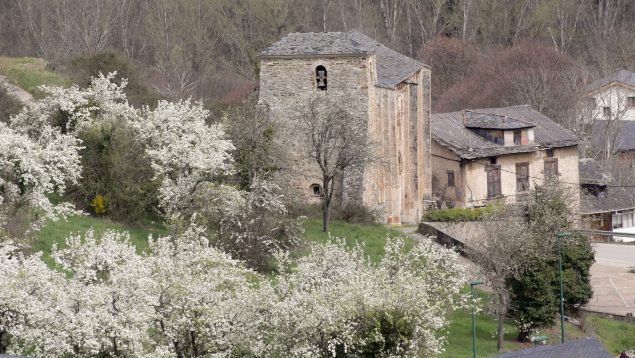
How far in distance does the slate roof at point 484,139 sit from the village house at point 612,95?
15.8 m

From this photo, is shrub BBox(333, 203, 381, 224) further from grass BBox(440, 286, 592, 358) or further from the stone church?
grass BBox(440, 286, 592, 358)

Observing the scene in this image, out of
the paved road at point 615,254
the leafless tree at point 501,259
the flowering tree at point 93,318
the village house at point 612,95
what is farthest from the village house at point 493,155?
the flowering tree at point 93,318

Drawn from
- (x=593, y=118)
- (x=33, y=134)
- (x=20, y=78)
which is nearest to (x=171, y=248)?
(x=33, y=134)

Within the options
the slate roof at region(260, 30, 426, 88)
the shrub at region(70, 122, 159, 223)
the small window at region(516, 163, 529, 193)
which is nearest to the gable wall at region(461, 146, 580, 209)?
the small window at region(516, 163, 529, 193)

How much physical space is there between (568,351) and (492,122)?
104ft

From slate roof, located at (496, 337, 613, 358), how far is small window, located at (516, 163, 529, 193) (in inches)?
1151

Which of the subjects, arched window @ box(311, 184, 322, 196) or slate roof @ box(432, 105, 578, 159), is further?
slate roof @ box(432, 105, 578, 159)

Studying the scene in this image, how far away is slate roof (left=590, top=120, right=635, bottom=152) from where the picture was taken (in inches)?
3063

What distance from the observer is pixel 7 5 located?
9325cm

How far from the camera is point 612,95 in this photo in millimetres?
90438

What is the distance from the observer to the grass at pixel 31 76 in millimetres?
58344

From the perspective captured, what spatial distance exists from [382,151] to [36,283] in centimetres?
2367

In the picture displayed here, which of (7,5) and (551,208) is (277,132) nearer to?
(551,208)

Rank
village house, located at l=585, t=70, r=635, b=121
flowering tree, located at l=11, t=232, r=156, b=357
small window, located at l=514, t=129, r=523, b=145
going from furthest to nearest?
1. village house, located at l=585, t=70, r=635, b=121
2. small window, located at l=514, t=129, r=523, b=145
3. flowering tree, located at l=11, t=232, r=156, b=357
